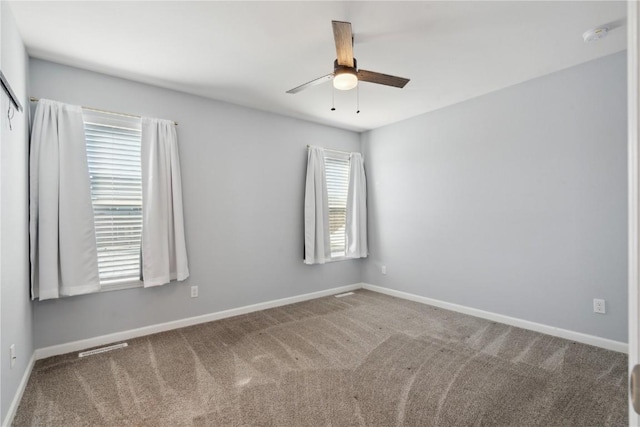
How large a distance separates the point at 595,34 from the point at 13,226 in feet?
15.2

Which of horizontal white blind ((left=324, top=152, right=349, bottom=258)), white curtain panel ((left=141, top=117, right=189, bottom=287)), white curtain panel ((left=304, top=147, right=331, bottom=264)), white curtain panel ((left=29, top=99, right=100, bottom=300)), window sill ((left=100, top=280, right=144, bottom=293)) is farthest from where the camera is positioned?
horizontal white blind ((left=324, top=152, right=349, bottom=258))

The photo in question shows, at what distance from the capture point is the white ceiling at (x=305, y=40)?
2.24 metres

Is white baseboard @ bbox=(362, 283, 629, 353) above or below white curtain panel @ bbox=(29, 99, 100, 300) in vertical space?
below

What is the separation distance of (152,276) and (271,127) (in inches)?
94.8

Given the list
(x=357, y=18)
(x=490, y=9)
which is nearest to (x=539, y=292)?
(x=490, y=9)

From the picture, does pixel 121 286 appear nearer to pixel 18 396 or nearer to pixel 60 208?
→ pixel 60 208

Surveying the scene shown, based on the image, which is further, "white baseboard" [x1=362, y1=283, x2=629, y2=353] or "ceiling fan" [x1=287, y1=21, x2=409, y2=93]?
"white baseboard" [x1=362, y1=283, x2=629, y2=353]

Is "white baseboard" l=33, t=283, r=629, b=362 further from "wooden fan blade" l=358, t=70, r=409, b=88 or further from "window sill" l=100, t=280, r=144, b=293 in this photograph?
"wooden fan blade" l=358, t=70, r=409, b=88

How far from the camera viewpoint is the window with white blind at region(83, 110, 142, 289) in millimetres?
3107

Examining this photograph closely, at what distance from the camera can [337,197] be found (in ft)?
16.9

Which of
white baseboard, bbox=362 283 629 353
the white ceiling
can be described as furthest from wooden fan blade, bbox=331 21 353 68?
white baseboard, bbox=362 283 629 353

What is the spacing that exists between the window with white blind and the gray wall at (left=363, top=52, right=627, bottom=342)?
11.5ft

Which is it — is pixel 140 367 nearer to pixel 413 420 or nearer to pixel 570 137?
pixel 413 420

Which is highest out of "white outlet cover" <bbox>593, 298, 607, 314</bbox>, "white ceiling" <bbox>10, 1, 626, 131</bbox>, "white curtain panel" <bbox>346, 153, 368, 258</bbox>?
"white ceiling" <bbox>10, 1, 626, 131</bbox>
